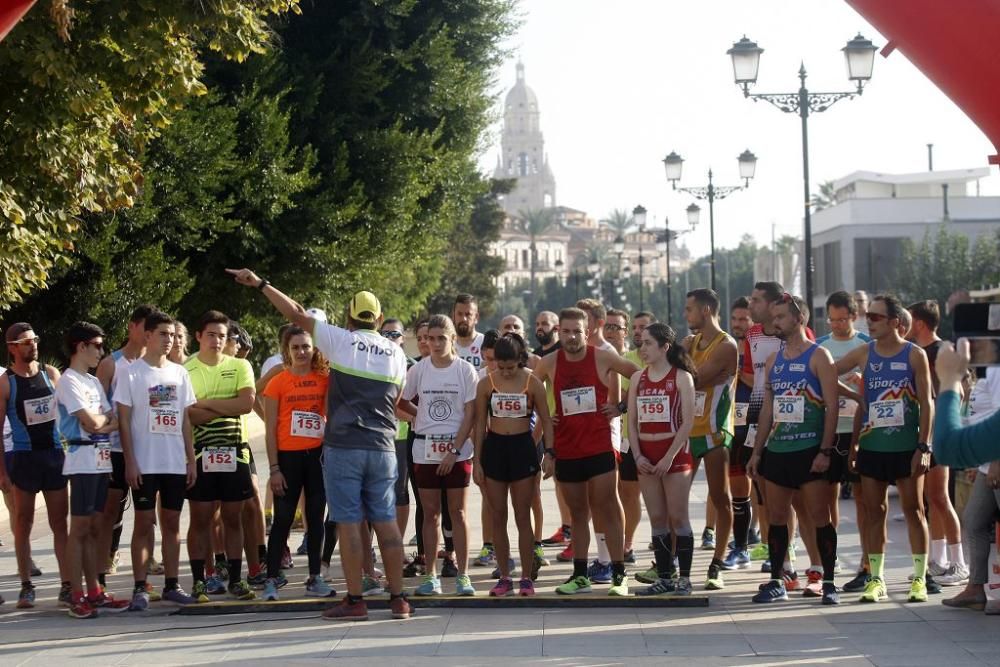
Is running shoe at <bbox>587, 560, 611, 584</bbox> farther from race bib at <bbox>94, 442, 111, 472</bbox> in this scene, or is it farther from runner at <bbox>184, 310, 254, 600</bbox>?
race bib at <bbox>94, 442, 111, 472</bbox>

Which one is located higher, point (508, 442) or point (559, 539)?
point (508, 442)

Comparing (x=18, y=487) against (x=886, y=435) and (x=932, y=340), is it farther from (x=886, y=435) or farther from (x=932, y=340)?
(x=932, y=340)

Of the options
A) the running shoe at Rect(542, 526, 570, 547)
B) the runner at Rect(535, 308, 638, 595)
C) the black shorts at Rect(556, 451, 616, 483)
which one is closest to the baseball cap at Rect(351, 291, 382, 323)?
the runner at Rect(535, 308, 638, 595)

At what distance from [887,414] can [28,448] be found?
5723 millimetres

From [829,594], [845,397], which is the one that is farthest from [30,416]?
[845,397]

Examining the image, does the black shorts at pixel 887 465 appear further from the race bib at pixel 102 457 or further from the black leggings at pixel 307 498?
the race bib at pixel 102 457

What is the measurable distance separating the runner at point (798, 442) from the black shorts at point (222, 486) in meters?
3.52

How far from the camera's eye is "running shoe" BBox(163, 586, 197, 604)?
927 cm

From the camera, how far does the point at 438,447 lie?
9.66 meters

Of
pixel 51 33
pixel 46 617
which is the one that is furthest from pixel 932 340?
pixel 51 33

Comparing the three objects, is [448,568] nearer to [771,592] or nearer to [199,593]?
[199,593]

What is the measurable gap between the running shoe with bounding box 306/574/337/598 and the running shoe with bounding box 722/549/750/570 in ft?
10.3

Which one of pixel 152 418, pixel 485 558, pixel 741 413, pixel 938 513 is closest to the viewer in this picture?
pixel 152 418

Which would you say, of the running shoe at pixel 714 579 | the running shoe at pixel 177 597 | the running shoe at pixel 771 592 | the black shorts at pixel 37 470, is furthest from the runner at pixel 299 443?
the running shoe at pixel 771 592
